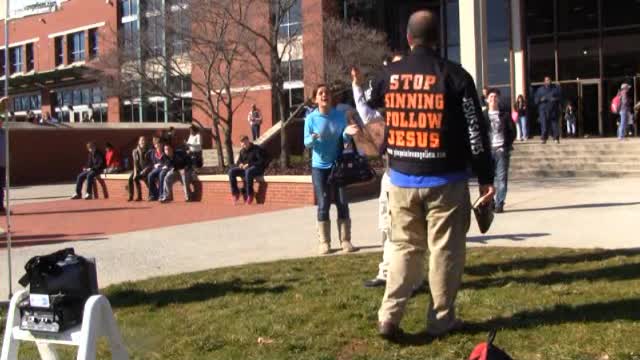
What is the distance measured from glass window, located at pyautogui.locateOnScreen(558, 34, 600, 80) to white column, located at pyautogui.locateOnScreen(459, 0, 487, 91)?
6.21 metres

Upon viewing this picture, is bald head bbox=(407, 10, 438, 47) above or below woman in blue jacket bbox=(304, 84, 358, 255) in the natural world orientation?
Answer: above

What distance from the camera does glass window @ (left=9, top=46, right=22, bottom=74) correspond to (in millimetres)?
51619

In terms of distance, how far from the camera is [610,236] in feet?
29.0

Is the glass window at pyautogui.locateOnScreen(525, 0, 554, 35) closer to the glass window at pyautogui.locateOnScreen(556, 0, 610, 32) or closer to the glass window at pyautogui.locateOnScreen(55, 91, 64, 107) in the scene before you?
the glass window at pyautogui.locateOnScreen(556, 0, 610, 32)

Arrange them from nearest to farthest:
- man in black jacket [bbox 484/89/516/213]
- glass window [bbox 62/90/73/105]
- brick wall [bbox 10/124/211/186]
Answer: man in black jacket [bbox 484/89/516/213] → brick wall [bbox 10/124/211/186] → glass window [bbox 62/90/73/105]

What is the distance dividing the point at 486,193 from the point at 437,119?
592 millimetres

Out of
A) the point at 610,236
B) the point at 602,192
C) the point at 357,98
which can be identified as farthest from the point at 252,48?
the point at 357,98

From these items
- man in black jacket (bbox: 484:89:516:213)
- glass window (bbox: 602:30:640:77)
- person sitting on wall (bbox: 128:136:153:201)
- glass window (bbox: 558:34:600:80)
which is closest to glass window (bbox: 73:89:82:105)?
glass window (bbox: 558:34:600:80)

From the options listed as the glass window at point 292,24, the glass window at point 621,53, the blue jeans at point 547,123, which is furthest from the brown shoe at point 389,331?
the glass window at point 621,53

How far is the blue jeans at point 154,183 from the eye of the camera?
1778cm

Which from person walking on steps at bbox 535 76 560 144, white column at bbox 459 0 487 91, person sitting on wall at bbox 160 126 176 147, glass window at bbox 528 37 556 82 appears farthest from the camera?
glass window at bbox 528 37 556 82

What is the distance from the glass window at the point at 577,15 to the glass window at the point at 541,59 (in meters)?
0.76

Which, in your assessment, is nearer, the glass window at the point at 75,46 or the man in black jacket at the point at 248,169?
the man in black jacket at the point at 248,169

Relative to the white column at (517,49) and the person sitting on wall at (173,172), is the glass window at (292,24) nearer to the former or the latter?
the person sitting on wall at (173,172)
